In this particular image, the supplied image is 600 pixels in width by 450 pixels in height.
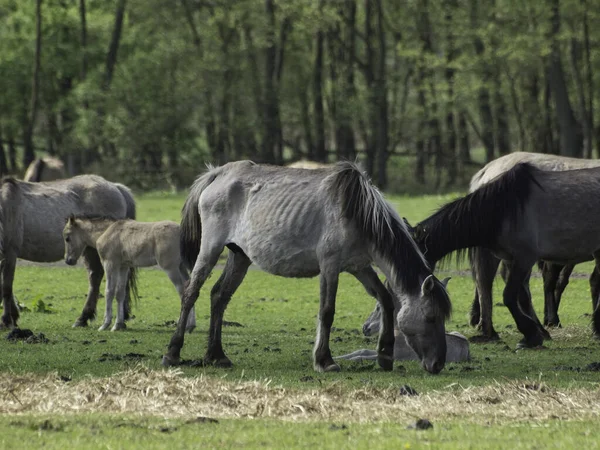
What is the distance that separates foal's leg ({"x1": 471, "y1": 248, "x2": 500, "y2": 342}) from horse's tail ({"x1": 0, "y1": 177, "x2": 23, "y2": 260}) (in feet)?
22.0

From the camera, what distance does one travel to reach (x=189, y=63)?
53906 millimetres

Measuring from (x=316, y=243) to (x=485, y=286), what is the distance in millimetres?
3915

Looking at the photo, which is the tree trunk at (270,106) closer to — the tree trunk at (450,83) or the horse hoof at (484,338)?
the tree trunk at (450,83)

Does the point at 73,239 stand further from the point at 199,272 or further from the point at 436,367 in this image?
the point at 436,367

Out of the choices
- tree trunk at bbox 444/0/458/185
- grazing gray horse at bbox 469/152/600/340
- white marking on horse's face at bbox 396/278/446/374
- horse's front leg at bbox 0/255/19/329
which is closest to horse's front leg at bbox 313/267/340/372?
white marking on horse's face at bbox 396/278/446/374

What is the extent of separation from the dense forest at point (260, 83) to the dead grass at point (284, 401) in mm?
37691

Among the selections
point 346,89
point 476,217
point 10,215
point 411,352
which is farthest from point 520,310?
point 346,89

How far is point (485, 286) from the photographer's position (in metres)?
15.2

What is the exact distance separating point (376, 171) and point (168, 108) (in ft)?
32.5

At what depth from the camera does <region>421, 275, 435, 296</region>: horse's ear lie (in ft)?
37.1

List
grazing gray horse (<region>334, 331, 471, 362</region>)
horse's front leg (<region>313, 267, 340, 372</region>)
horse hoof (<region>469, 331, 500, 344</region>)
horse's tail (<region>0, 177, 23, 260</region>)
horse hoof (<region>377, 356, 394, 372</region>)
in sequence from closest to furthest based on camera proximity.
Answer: horse's front leg (<region>313, 267, 340, 372</region>) < horse hoof (<region>377, 356, 394, 372</region>) < grazing gray horse (<region>334, 331, 471, 362</region>) < horse hoof (<region>469, 331, 500, 344</region>) < horse's tail (<region>0, 177, 23, 260</region>)

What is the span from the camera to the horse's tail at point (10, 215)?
17.0 m

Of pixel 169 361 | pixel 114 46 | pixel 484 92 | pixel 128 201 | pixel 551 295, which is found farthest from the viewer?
pixel 114 46

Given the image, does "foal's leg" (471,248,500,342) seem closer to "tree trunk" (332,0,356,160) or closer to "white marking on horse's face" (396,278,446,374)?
"white marking on horse's face" (396,278,446,374)
